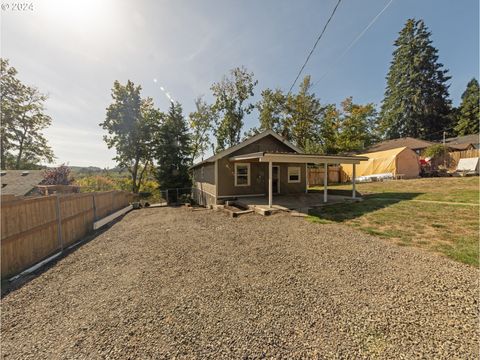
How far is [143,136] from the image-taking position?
68.0ft

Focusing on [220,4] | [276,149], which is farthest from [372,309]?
[276,149]

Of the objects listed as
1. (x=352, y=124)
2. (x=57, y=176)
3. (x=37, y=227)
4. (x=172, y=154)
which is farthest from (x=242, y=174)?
(x=352, y=124)

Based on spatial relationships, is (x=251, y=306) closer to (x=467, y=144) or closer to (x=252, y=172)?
(x=252, y=172)

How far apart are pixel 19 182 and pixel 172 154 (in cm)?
1010

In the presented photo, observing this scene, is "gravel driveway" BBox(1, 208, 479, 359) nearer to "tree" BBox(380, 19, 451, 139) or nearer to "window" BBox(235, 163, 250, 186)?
"window" BBox(235, 163, 250, 186)

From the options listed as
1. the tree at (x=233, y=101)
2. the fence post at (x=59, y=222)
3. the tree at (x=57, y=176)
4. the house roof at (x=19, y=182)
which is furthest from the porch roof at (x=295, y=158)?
the tree at (x=233, y=101)

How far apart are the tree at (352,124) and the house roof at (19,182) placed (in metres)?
31.2

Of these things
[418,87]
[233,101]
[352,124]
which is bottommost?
[352,124]

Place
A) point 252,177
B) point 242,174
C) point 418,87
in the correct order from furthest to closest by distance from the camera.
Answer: point 418,87 < point 252,177 < point 242,174

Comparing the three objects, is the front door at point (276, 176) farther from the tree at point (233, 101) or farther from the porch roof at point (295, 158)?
the tree at point (233, 101)

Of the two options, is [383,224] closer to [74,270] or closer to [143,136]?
[74,270]

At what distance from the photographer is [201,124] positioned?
26.3 metres

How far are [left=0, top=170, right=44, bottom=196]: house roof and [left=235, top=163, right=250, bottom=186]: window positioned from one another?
39.8 feet

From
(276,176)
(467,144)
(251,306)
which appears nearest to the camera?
(251,306)
